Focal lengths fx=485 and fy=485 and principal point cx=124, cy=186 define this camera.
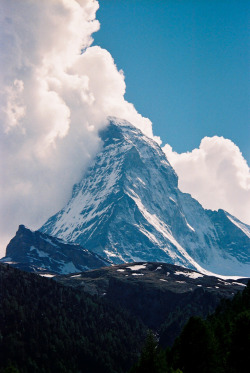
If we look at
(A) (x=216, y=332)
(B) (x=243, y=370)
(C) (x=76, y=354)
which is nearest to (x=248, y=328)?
(B) (x=243, y=370)

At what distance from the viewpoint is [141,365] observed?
5884cm

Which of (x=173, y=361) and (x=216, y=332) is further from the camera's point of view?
(x=216, y=332)

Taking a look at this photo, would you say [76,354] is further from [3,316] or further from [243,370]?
[243,370]

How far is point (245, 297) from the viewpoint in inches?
5566

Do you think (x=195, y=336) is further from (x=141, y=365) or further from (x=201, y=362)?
(x=141, y=365)

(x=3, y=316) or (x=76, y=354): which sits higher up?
(x=3, y=316)

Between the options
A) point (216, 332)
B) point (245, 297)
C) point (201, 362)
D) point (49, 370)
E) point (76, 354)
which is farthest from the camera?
point (76, 354)

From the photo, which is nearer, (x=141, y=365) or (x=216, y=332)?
(x=141, y=365)

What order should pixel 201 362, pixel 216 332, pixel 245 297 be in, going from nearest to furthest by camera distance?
pixel 201 362 < pixel 216 332 < pixel 245 297

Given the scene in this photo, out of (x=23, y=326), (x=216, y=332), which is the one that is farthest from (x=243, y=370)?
(x=23, y=326)

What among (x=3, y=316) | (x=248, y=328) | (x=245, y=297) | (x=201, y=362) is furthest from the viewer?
(x=3, y=316)

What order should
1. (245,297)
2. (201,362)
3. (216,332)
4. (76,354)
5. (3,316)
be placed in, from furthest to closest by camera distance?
(3,316)
(76,354)
(245,297)
(216,332)
(201,362)

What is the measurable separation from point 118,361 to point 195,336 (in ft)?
409

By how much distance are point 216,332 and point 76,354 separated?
10417cm
